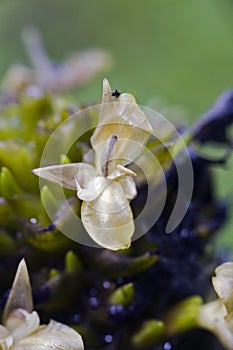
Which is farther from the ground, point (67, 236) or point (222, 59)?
point (222, 59)

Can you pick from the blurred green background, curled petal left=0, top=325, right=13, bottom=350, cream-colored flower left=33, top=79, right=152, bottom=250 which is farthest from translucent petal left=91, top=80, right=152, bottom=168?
the blurred green background

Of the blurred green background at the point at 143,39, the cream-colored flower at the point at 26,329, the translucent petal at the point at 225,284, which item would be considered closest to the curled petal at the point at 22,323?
the cream-colored flower at the point at 26,329

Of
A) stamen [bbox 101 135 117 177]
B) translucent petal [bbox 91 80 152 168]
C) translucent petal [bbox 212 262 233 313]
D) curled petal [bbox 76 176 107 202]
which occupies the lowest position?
translucent petal [bbox 212 262 233 313]

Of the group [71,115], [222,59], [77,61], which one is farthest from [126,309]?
[222,59]

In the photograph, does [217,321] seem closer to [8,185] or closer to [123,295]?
[123,295]

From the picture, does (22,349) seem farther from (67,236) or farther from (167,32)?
(167,32)

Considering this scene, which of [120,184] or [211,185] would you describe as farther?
[211,185]

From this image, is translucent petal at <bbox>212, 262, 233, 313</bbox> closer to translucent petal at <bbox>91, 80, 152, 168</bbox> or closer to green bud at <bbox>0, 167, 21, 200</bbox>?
translucent petal at <bbox>91, 80, 152, 168</bbox>
